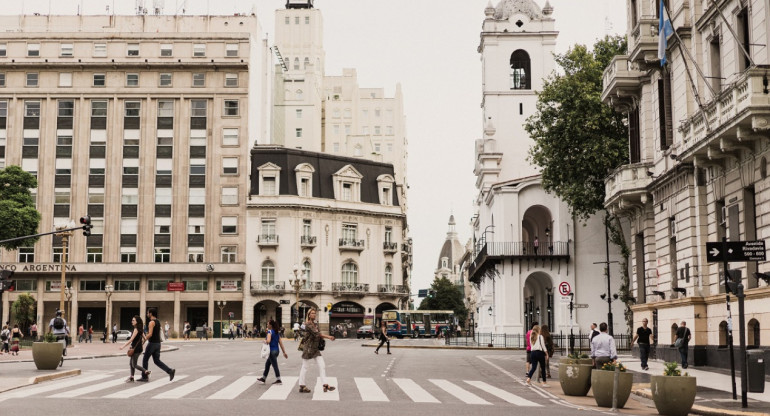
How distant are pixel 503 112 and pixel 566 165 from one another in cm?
2204

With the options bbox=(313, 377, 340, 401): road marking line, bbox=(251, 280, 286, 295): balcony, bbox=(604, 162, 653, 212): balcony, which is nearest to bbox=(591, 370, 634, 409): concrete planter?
bbox=(313, 377, 340, 401): road marking line

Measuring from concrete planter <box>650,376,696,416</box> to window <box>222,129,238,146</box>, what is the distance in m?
73.5

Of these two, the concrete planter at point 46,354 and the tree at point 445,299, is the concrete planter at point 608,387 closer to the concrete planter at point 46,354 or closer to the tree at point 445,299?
the concrete planter at point 46,354

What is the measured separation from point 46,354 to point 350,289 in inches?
2512

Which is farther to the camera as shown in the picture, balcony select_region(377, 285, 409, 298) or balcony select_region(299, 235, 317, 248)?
balcony select_region(377, 285, 409, 298)

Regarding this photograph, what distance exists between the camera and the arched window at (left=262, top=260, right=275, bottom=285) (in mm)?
86812

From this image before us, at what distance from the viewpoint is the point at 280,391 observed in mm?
20047

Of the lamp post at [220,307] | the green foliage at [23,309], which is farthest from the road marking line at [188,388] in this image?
the lamp post at [220,307]

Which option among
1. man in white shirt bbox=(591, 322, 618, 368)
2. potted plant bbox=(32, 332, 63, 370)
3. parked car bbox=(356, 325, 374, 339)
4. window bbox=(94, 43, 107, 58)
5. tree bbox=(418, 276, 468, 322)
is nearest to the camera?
man in white shirt bbox=(591, 322, 618, 368)

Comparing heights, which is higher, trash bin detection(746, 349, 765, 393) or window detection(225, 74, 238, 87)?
window detection(225, 74, 238, 87)

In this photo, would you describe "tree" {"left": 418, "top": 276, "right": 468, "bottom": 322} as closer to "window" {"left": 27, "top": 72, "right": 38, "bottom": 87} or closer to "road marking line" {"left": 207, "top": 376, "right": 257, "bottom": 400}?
"window" {"left": 27, "top": 72, "right": 38, "bottom": 87}

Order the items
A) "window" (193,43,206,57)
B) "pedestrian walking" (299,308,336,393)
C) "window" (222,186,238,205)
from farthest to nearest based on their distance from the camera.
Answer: "window" (193,43,206,57), "window" (222,186,238,205), "pedestrian walking" (299,308,336,393)

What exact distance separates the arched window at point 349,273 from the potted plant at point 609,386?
7261cm

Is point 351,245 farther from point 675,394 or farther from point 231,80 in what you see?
point 675,394
